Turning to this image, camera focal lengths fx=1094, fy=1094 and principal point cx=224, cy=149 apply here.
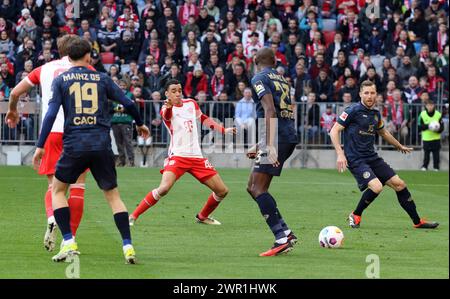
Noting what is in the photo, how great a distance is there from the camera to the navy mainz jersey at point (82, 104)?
10.0m

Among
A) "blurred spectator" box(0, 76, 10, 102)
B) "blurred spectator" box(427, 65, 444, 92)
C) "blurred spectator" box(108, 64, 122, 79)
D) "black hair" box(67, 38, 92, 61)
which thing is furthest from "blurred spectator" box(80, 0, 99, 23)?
"black hair" box(67, 38, 92, 61)

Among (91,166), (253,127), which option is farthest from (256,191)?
(253,127)

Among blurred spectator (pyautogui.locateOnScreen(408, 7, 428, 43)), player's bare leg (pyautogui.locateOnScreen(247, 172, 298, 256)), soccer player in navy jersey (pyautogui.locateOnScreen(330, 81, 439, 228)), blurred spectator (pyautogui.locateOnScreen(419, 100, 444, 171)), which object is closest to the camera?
player's bare leg (pyautogui.locateOnScreen(247, 172, 298, 256))

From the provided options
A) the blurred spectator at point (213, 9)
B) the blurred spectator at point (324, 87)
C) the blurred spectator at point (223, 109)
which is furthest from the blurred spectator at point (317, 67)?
the blurred spectator at point (213, 9)

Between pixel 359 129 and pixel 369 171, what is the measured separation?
0.57m

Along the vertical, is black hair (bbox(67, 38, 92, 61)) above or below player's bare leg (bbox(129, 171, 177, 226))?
above

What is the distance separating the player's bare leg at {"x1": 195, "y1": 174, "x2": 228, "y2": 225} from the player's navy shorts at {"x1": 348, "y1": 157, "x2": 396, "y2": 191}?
71.6 inches

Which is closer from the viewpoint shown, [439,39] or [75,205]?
[75,205]

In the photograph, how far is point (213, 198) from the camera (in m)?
14.3

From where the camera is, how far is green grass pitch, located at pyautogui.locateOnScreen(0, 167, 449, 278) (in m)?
9.98

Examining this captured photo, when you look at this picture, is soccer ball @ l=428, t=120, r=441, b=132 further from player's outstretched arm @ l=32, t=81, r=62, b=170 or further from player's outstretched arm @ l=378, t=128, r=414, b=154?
player's outstretched arm @ l=32, t=81, r=62, b=170

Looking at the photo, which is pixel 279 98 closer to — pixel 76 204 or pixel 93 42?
pixel 76 204

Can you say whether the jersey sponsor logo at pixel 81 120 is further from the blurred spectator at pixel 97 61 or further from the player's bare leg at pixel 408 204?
the blurred spectator at pixel 97 61
